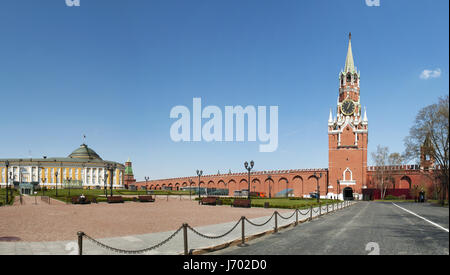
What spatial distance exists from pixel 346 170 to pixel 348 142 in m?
5.84

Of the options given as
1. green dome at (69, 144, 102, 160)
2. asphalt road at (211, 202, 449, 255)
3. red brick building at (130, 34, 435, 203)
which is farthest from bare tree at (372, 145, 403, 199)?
green dome at (69, 144, 102, 160)

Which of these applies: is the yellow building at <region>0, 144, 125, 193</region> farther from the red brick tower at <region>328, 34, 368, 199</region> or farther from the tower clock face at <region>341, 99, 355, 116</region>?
the tower clock face at <region>341, 99, 355, 116</region>

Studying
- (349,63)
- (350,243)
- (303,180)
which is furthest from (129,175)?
(350,243)

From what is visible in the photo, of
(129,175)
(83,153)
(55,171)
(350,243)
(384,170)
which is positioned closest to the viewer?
(350,243)

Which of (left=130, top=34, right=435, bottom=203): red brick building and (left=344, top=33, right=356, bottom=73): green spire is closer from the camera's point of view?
(left=130, top=34, right=435, bottom=203): red brick building

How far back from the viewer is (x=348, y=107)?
221 ft

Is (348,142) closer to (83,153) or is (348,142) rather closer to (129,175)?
(83,153)

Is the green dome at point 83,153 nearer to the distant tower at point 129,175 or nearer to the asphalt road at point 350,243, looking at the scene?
the distant tower at point 129,175

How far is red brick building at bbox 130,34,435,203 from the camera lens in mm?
60219

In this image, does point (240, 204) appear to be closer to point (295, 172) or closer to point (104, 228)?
point (104, 228)
